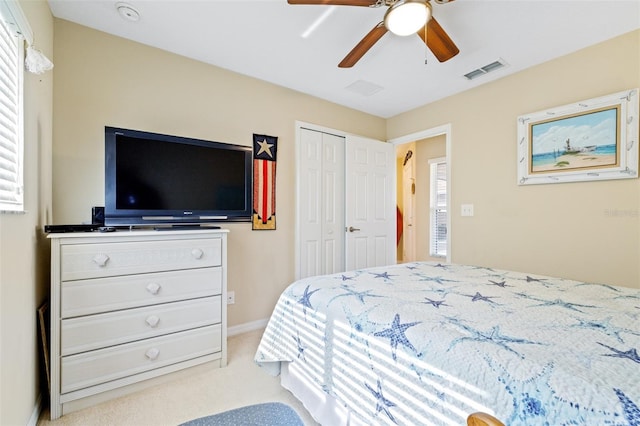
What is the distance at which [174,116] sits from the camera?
2504 mm

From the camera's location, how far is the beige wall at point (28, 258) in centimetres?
120

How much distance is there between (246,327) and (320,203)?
1.56 metres

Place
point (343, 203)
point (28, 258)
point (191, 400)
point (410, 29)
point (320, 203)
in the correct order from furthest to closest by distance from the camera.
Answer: point (343, 203) < point (320, 203) < point (191, 400) < point (410, 29) < point (28, 258)

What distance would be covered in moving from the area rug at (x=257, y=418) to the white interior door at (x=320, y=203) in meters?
2.19

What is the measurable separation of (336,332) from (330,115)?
2.85 metres

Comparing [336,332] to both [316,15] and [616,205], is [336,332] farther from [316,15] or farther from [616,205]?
[616,205]

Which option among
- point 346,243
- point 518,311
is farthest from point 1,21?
point 346,243

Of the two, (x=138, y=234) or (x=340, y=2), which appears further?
(x=138, y=234)

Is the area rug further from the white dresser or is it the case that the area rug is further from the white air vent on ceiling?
the white air vent on ceiling

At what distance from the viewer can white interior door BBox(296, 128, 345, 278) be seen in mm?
3271

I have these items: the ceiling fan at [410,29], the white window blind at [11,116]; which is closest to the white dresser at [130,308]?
the white window blind at [11,116]

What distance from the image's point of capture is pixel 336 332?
130 cm

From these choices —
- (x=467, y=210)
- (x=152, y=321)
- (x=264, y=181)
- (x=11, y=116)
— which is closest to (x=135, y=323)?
(x=152, y=321)

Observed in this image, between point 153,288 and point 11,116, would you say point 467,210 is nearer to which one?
point 153,288
